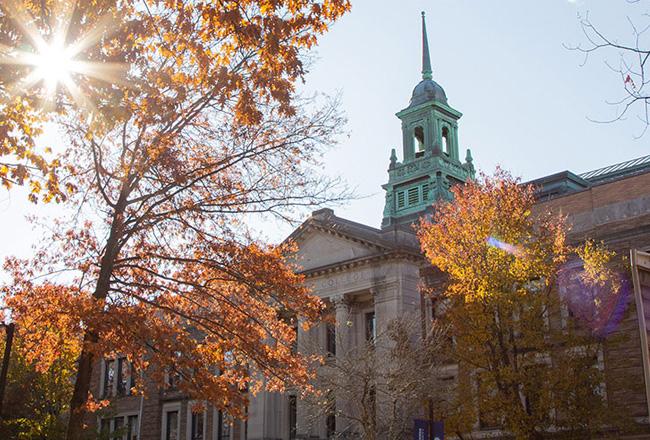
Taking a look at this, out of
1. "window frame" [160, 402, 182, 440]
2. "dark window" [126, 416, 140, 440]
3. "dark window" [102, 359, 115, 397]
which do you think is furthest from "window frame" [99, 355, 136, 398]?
"window frame" [160, 402, 182, 440]

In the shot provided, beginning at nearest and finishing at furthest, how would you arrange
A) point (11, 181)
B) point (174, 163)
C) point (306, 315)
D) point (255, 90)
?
point (11, 181) < point (255, 90) < point (174, 163) < point (306, 315)

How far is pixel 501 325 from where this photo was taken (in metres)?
24.8

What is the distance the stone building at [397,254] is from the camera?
100 feet

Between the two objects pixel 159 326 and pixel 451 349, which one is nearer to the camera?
pixel 159 326

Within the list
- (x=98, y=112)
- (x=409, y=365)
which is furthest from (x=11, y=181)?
(x=409, y=365)

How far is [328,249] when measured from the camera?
43.2 metres

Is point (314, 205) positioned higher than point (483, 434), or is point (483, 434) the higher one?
point (314, 205)

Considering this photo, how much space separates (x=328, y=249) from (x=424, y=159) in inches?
751

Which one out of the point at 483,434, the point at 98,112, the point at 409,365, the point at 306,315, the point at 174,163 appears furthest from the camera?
the point at 483,434

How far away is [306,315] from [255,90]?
6037mm

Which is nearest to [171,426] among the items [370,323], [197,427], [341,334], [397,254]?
[197,427]

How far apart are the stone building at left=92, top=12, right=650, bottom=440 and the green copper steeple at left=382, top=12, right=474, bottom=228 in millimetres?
79

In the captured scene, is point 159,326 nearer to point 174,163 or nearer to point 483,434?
point 174,163

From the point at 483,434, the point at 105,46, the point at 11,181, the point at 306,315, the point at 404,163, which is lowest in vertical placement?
the point at 483,434
